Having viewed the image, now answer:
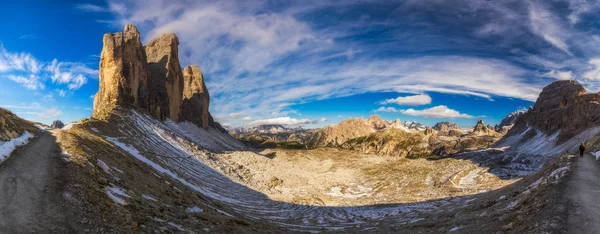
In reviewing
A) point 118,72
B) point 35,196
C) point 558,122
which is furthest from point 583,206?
point 558,122

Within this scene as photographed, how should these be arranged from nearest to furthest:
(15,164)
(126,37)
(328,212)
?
1. (15,164)
2. (328,212)
3. (126,37)

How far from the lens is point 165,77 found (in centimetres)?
10506

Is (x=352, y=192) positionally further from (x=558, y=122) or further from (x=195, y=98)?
A: (x=558, y=122)

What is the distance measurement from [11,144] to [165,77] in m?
91.2

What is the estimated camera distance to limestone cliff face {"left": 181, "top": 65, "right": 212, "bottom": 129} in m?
136

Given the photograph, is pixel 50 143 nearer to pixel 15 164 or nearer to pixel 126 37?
pixel 15 164

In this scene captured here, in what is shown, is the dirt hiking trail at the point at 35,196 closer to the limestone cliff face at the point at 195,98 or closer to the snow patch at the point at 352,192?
the snow patch at the point at 352,192

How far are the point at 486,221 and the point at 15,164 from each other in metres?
27.9

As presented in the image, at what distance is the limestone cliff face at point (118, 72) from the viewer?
229 ft

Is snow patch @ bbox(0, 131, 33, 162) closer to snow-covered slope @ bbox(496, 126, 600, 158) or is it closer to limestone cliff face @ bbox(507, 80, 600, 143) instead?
snow-covered slope @ bbox(496, 126, 600, 158)

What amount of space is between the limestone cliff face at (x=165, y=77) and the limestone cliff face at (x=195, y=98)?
673 inches

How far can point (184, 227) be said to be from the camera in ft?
49.1

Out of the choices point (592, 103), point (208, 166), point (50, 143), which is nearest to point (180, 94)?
point (208, 166)

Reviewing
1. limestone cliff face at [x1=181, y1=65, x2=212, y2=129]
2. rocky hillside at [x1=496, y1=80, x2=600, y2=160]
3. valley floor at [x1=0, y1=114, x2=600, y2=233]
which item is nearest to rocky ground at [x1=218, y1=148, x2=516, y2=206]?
valley floor at [x1=0, y1=114, x2=600, y2=233]
